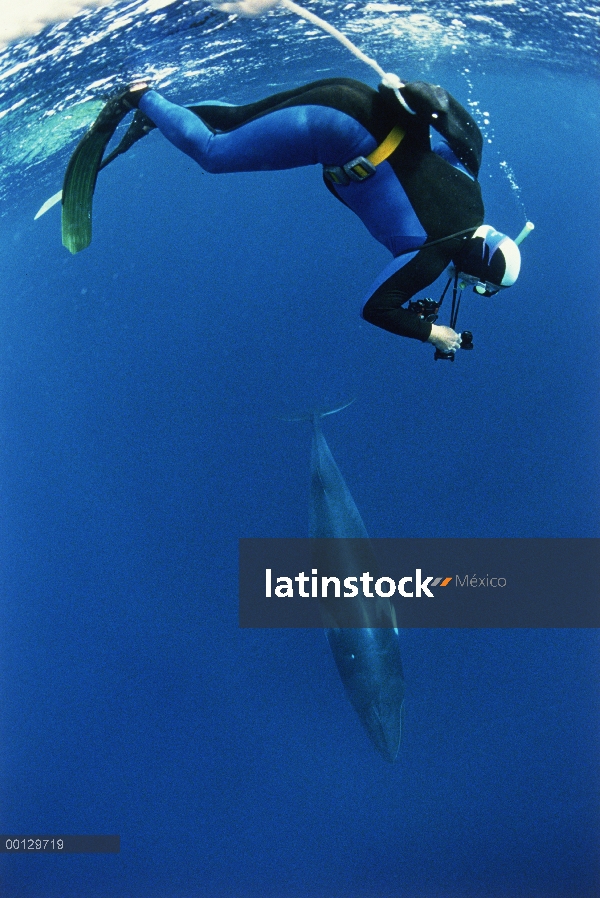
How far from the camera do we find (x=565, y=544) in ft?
17.3

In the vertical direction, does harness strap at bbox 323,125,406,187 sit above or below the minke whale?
above

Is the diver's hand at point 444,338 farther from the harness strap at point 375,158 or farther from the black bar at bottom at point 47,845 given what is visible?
the black bar at bottom at point 47,845

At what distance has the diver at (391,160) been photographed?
284cm

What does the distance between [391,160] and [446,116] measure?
309 millimetres

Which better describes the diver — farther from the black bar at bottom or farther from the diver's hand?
the black bar at bottom

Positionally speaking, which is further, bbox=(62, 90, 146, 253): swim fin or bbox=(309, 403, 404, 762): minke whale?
bbox=(309, 403, 404, 762): minke whale

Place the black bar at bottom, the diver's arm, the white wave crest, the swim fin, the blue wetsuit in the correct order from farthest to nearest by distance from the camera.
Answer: the black bar at bottom, the white wave crest, the swim fin, the blue wetsuit, the diver's arm

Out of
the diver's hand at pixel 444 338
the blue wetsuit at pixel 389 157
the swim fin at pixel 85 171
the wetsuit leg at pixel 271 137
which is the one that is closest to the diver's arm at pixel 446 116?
the blue wetsuit at pixel 389 157

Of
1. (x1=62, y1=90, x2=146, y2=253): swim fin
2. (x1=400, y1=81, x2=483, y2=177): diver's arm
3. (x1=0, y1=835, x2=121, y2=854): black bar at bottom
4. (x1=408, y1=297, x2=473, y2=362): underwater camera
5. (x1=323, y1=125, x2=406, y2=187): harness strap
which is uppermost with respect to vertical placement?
(x1=62, y1=90, x2=146, y2=253): swim fin

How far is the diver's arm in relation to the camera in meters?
2.71

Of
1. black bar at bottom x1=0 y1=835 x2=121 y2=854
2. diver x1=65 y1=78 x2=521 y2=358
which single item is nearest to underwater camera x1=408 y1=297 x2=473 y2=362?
diver x1=65 y1=78 x2=521 y2=358

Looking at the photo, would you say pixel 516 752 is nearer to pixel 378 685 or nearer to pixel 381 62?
pixel 378 685

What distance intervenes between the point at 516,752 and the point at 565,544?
7.10 ft

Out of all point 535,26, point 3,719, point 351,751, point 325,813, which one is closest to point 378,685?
point 351,751
